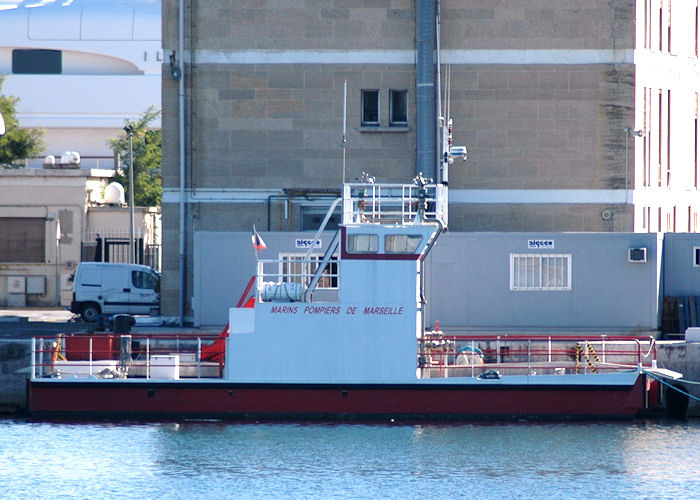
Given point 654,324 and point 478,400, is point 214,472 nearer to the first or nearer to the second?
point 478,400

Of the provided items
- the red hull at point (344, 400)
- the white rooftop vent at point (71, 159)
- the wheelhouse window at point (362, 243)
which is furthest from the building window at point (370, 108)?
the white rooftop vent at point (71, 159)

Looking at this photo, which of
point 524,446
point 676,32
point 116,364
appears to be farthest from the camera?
point 676,32

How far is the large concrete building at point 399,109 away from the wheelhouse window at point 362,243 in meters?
8.42

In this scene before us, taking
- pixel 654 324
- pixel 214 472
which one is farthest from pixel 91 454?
pixel 654 324

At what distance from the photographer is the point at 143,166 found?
204 feet

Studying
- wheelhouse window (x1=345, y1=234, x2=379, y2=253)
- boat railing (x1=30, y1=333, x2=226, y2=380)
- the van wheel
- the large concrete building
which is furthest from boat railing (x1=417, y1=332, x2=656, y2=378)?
the van wheel

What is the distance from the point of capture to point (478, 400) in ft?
93.5

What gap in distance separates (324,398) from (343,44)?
12028mm

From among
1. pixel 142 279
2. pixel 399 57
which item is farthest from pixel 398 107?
pixel 142 279

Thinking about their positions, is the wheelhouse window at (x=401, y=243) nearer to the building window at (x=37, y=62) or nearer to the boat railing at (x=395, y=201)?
the boat railing at (x=395, y=201)

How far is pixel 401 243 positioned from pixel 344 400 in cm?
352

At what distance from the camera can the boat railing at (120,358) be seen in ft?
95.6

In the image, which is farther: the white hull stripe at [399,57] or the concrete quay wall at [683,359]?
the white hull stripe at [399,57]

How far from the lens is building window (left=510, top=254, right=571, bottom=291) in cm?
3303
